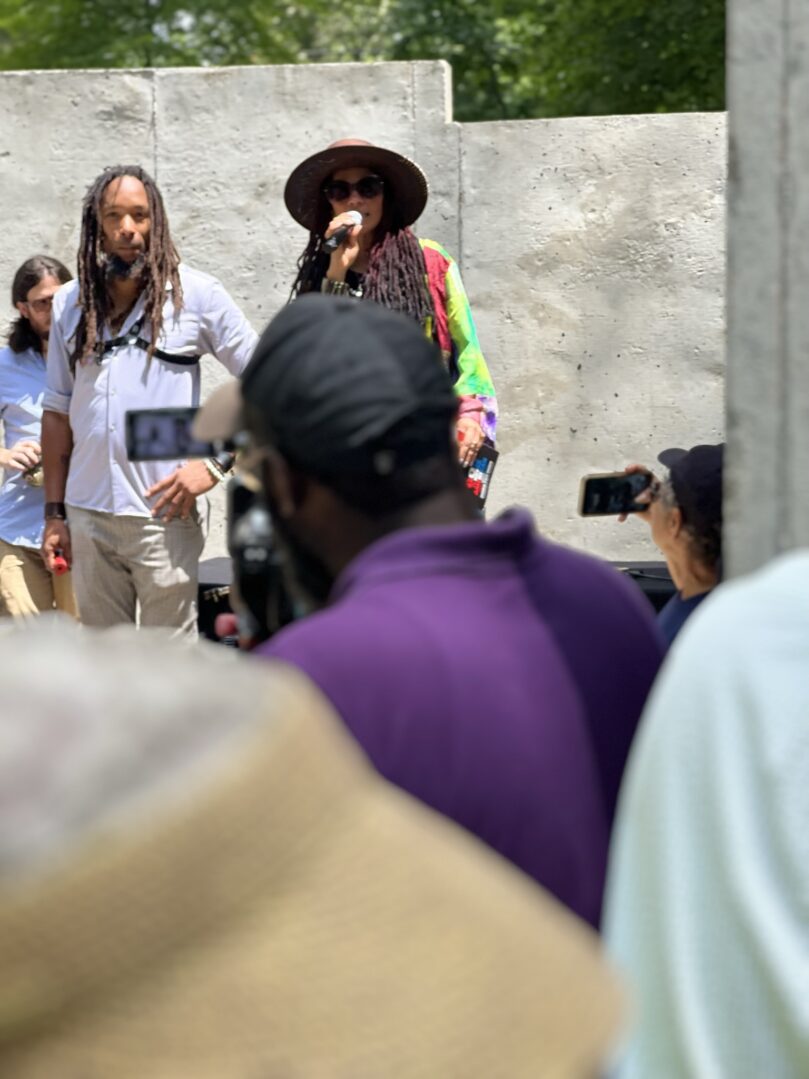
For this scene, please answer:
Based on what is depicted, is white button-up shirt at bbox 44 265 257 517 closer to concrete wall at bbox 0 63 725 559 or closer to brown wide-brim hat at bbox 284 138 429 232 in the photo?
brown wide-brim hat at bbox 284 138 429 232

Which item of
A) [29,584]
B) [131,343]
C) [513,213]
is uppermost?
[513,213]

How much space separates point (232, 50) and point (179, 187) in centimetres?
1294

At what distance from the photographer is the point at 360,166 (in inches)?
219

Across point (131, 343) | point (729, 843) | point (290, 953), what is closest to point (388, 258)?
point (131, 343)

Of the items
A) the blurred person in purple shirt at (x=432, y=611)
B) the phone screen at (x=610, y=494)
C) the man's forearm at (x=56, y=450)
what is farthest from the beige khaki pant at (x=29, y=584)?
the blurred person in purple shirt at (x=432, y=611)

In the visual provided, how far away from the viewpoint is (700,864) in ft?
6.22

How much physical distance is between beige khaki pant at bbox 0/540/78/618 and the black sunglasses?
5.87 ft

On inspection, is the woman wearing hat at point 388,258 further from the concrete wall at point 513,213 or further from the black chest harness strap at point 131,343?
the concrete wall at point 513,213

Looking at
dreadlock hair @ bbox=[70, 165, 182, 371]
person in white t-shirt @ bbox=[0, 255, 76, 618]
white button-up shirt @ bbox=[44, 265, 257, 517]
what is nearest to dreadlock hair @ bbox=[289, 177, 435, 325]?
white button-up shirt @ bbox=[44, 265, 257, 517]

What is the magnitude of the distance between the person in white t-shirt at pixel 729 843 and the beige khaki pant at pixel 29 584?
4.68 m

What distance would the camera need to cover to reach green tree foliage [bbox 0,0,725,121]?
15703 millimetres

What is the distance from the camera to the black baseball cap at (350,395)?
7.26 ft

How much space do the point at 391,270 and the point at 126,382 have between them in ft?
2.87

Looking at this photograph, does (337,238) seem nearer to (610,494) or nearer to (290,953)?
(610,494)
